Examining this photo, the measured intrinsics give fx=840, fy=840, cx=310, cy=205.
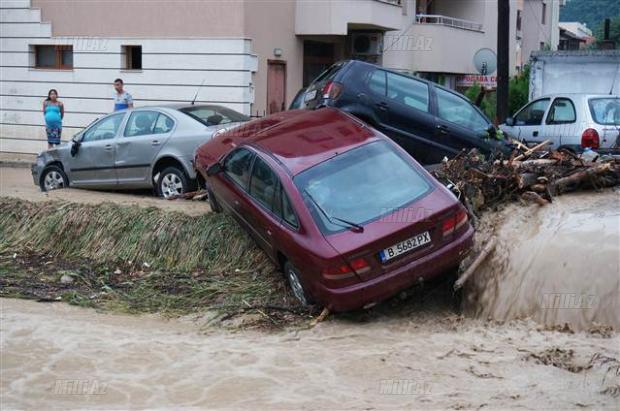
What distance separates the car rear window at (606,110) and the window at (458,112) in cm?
305

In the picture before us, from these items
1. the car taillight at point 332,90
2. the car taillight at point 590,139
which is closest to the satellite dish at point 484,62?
the car taillight at point 590,139

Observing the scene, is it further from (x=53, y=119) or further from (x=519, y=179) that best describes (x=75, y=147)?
(x=519, y=179)

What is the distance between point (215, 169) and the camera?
9.50 meters

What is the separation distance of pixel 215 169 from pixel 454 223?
2.96 meters

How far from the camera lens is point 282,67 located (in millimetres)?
22781

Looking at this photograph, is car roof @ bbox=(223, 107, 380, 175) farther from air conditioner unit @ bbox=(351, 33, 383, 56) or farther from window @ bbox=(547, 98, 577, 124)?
air conditioner unit @ bbox=(351, 33, 383, 56)

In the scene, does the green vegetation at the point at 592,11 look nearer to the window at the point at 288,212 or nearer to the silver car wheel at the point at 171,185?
the silver car wheel at the point at 171,185

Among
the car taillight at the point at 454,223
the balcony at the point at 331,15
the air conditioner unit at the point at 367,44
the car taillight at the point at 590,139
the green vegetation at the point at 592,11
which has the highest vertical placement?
the green vegetation at the point at 592,11

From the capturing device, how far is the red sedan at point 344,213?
24.6 feet

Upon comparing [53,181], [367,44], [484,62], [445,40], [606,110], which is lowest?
[53,181]

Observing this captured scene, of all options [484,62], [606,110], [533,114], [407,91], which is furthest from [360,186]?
[484,62]

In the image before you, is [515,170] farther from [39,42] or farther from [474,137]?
[39,42]

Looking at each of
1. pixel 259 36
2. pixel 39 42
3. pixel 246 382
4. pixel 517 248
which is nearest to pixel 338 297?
pixel 246 382

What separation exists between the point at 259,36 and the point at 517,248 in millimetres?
14039
